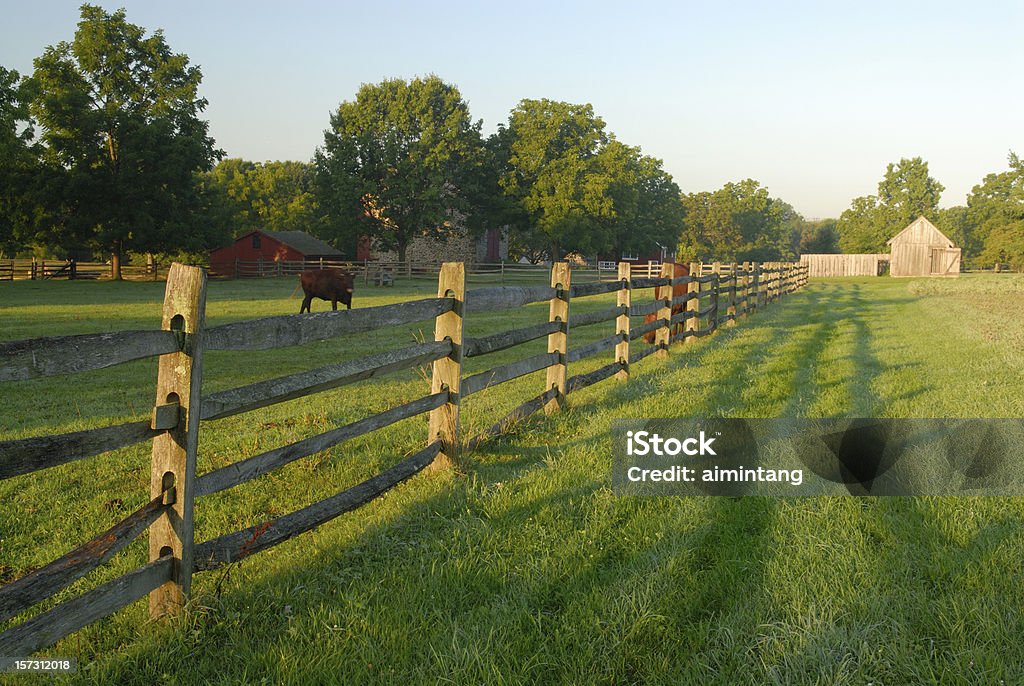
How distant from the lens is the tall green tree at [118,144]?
4103 centimetres

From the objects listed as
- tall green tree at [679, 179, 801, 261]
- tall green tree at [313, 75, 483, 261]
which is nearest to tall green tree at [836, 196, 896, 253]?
tall green tree at [679, 179, 801, 261]

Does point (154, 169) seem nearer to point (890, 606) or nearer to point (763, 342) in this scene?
point (763, 342)

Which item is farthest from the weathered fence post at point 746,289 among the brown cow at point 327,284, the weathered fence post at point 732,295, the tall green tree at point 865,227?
the tall green tree at point 865,227

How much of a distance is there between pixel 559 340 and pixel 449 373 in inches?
93.9

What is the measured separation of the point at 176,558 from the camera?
333cm

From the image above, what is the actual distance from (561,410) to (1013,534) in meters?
4.22

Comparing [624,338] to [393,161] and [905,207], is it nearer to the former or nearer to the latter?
[393,161]

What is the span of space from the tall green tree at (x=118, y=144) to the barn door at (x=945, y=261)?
56023 millimetres

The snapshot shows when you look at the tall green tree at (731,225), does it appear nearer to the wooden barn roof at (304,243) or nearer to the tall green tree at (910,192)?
the tall green tree at (910,192)

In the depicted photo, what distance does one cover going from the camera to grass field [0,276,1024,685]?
2984 mm

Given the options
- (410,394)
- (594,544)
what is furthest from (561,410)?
(594,544)

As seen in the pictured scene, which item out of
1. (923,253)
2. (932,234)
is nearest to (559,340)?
(923,253)

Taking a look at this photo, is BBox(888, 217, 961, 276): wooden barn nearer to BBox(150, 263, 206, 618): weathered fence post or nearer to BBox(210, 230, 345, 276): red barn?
BBox(210, 230, 345, 276): red barn

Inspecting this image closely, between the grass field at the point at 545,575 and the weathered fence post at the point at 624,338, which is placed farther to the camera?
the weathered fence post at the point at 624,338
